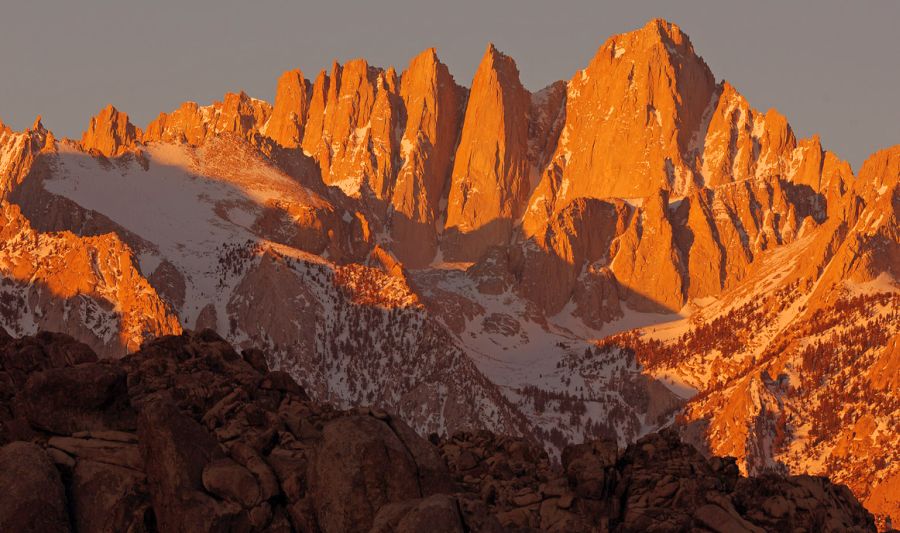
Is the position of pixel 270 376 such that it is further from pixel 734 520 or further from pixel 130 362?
pixel 734 520

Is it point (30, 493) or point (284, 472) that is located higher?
point (284, 472)

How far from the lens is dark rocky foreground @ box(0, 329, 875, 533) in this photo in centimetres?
6462

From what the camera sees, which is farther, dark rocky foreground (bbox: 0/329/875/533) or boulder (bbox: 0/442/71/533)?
dark rocky foreground (bbox: 0/329/875/533)

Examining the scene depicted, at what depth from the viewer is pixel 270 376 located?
78.4 m

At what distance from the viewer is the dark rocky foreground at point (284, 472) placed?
64625 millimetres

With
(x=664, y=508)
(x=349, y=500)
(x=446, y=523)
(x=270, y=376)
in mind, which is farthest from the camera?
(x=270, y=376)

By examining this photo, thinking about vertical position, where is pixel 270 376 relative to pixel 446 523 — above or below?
above

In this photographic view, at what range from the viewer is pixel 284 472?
221 ft

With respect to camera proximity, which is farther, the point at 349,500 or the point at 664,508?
the point at 664,508

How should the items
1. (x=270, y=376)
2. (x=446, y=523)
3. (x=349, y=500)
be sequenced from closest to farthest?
(x=446, y=523) → (x=349, y=500) → (x=270, y=376)

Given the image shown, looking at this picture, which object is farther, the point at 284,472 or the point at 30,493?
the point at 284,472

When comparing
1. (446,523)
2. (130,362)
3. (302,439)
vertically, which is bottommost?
(446,523)

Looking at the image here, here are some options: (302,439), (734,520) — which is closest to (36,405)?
(302,439)

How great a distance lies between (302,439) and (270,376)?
811cm
